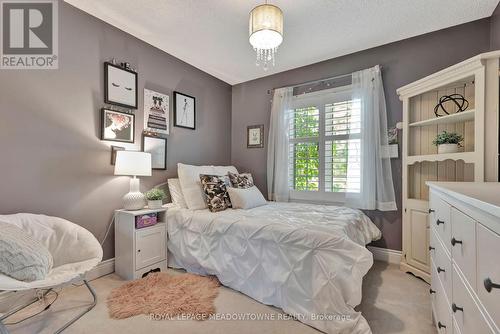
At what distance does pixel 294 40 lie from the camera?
261 centimetres

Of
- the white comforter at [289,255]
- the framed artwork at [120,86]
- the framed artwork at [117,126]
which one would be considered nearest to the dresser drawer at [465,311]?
the white comforter at [289,255]

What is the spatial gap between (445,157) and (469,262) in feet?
5.12

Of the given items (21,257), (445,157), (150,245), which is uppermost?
(445,157)

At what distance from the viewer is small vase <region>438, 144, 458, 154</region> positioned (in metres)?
1.96

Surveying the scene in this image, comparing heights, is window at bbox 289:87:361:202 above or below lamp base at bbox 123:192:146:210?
above

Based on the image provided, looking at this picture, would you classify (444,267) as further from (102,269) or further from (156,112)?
(156,112)

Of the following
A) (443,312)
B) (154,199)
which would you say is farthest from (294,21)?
(443,312)

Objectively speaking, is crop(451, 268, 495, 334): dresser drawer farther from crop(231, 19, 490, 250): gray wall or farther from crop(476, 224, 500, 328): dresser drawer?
crop(231, 19, 490, 250): gray wall

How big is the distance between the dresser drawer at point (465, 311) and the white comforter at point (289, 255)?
0.56 meters

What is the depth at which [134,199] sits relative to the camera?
2309 millimetres

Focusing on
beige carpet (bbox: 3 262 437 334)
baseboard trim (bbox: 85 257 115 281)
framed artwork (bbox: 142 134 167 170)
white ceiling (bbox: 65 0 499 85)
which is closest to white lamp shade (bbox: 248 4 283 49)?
white ceiling (bbox: 65 0 499 85)

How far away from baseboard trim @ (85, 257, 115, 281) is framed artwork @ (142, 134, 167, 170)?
1.09 metres

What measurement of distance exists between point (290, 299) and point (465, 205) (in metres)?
1.27

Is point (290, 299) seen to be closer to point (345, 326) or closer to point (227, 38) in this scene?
point (345, 326)
